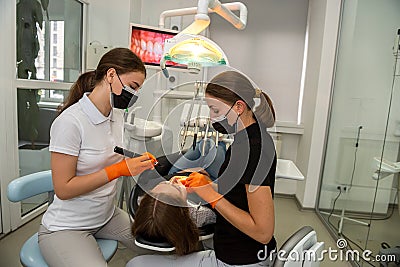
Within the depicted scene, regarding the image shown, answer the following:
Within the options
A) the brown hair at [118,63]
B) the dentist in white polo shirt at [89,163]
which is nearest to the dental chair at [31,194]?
the dentist in white polo shirt at [89,163]

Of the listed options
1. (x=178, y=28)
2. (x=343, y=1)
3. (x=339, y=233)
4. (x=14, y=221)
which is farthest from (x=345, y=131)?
(x=14, y=221)

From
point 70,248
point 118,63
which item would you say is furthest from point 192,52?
point 70,248

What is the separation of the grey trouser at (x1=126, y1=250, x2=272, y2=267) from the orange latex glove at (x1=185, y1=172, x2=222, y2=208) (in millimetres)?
260

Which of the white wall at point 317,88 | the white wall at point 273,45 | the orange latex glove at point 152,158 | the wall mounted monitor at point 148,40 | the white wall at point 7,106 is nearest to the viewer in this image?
the orange latex glove at point 152,158

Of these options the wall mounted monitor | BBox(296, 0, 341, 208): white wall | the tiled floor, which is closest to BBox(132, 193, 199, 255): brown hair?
the tiled floor

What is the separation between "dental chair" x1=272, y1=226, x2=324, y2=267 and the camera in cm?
90

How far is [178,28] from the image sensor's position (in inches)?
122

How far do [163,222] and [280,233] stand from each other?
5.74 feet

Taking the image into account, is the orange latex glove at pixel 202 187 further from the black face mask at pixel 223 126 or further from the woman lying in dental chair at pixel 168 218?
the black face mask at pixel 223 126

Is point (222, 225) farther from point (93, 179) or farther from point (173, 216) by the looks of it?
point (93, 179)

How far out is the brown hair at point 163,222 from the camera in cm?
97

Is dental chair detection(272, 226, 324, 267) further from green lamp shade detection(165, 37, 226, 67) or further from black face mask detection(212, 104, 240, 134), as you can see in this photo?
green lamp shade detection(165, 37, 226, 67)

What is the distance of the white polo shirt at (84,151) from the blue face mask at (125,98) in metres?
0.09

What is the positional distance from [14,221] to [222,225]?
184cm
